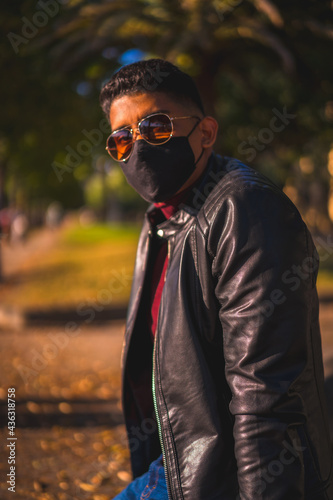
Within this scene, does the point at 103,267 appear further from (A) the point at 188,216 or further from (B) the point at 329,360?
(A) the point at 188,216

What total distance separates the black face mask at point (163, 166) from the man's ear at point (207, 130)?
0.27ft

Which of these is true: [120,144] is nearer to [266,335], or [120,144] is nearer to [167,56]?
[266,335]

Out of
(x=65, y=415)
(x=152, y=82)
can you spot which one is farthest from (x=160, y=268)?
(x=65, y=415)

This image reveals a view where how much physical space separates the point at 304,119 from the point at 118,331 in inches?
212

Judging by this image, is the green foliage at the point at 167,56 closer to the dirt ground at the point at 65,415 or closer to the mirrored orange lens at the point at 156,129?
the dirt ground at the point at 65,415

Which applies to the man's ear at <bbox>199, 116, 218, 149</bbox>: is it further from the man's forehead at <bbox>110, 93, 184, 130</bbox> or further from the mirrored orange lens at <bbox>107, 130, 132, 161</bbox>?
the mirrored orange lens at <bbox>107, 130, 132, 161</bbox>

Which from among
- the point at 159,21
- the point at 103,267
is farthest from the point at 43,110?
the point at 103,267

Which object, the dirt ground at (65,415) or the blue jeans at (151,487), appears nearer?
the blue jeans at (151,487)

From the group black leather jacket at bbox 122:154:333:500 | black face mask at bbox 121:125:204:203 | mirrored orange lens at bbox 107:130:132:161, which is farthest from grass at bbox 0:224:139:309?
black leather jacket at bbox 122:154:333:500

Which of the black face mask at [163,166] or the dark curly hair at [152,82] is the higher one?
the dark curly hair at [152,82]

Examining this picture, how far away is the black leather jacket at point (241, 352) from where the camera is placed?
1.32 meters

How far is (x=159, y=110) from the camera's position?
1765 millimetres

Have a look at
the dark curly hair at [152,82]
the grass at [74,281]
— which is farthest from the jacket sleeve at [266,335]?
the grass at [74,281]

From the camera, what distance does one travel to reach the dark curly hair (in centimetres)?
176
